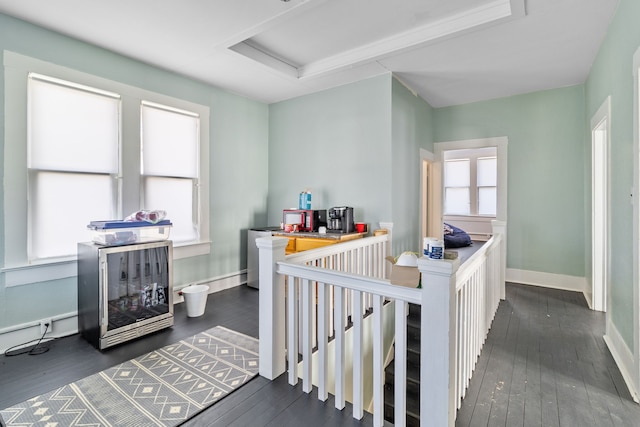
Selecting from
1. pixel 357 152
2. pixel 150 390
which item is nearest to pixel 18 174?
pixel 150 390

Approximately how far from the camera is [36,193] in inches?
102

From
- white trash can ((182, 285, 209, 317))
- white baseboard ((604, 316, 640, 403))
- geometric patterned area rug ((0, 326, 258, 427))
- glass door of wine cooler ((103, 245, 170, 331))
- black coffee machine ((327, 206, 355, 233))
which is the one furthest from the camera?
black coffee machine ((327, 206, 355, 233))

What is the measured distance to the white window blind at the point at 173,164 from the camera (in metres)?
3.35

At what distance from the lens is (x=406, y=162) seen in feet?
13.2

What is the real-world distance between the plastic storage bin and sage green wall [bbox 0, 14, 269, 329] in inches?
23.6

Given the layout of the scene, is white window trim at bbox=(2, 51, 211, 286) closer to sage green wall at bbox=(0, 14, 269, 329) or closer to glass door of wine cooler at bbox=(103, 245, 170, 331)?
sage green wall at bbox=(0, 14, 269, 329)

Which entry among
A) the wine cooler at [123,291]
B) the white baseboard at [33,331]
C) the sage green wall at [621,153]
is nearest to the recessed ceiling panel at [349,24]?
the sage green wall at [621,153]

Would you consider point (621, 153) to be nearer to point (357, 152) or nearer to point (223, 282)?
point (357, 152)

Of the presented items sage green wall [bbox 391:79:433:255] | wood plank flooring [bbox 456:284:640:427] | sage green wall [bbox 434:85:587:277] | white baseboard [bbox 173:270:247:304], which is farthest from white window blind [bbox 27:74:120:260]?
sage green wall [bbox 434:85:587:277]

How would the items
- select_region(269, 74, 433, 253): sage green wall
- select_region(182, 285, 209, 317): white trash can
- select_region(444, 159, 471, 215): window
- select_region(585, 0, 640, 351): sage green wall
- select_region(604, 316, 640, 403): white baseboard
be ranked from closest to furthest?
select_region(604, 316, 640, 403): white baseboard < select_region(585, 0, 640, 351): sage green wall < select_region(182, 285, 209, 317): white trash can < select_region(269, 74, 433, 253): sage green wall < select_region(444, 159, 471, 215): window

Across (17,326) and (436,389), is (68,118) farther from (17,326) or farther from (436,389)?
(436,389)

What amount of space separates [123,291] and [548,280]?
17.1 feet

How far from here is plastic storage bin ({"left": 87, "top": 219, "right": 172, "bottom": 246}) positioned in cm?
259

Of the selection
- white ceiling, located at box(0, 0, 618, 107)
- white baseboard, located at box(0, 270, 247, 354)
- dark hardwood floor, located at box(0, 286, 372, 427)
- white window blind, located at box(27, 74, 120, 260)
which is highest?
white ceiling, located at box(0, 0, 618, 107)
